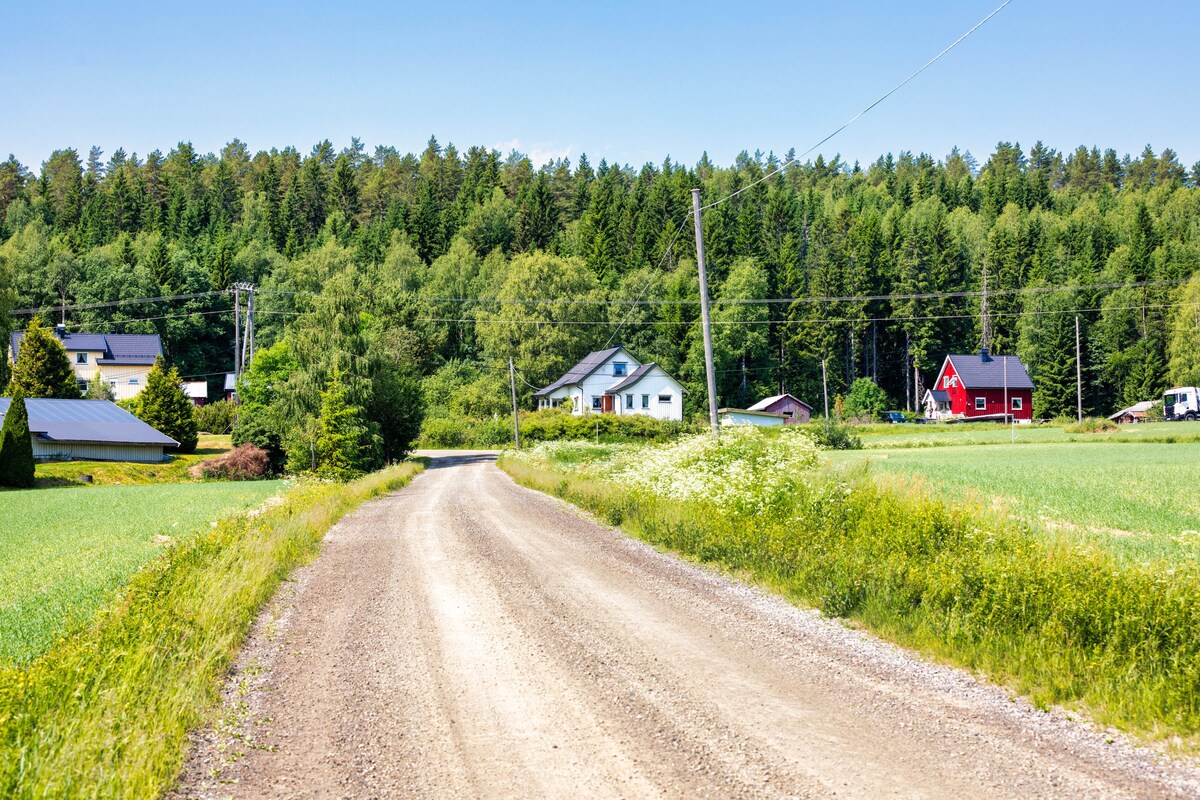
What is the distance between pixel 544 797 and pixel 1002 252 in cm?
10929

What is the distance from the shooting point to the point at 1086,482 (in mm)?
24297

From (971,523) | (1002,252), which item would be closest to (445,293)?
(1002,252)

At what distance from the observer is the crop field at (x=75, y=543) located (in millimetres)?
10266

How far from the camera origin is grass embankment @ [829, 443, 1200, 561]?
43.4 ft

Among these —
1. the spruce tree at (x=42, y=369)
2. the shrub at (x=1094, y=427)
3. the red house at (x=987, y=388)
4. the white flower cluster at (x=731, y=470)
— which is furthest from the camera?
the red house at (x=987, y=388)

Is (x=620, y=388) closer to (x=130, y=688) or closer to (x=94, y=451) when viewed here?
(x=94, y=451)

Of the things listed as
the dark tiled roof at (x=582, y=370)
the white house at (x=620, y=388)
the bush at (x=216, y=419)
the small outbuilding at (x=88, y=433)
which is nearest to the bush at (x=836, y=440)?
the white house at (x=620, y=388)

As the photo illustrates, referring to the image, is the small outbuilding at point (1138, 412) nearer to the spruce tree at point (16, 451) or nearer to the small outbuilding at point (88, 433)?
the small outbuilding at point (88, 433)

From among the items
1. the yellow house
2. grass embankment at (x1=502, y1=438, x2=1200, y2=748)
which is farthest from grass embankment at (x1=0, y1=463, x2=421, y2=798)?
the yellow house

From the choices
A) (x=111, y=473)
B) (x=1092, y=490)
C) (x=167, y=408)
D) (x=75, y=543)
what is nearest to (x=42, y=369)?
(x=167, y=408)

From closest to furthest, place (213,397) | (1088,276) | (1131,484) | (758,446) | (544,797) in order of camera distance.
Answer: (544,797), (758,446), (1131,484), (1088,276), (213,397)

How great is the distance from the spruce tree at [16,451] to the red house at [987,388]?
3130 inches

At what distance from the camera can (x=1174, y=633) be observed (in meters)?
7.25

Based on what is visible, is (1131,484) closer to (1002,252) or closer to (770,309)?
(770,309)
